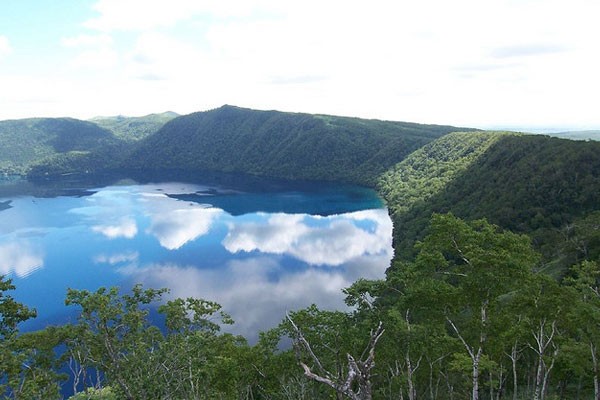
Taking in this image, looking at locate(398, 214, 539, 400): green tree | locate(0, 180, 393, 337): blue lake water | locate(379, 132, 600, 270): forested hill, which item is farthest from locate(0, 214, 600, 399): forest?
locate(0, 180, 393, 337): blue lake water

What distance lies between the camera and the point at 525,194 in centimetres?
11538

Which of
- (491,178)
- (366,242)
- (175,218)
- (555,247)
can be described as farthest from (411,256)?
(175,218)

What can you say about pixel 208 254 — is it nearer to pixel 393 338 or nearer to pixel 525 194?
pixel 525 194

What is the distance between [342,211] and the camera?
188 metres

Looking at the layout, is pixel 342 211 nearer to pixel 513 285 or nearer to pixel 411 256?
pixel 411 256

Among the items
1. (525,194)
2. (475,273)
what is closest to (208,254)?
(525,194)

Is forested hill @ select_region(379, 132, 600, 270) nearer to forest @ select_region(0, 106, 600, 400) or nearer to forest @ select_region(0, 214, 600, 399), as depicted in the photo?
forest @ select_region(0, 106, 600, 400)

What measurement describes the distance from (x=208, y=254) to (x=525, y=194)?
95.8 meters

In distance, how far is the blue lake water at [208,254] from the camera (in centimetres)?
9712

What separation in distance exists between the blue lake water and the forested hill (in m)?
17.3

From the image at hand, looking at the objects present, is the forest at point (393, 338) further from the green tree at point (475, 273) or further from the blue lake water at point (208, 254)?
the blue lake water at point (208, 254)

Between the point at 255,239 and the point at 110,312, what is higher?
the point at 110,312

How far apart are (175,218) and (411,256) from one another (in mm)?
112429

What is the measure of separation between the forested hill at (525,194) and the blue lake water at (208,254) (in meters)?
17.3
